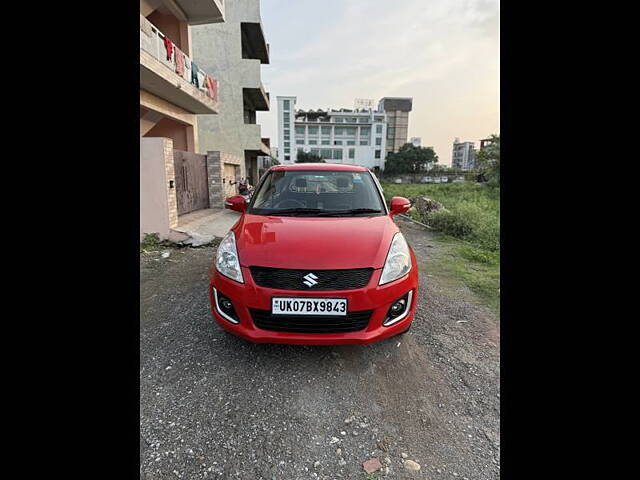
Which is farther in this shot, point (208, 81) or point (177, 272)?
point (208, 81)

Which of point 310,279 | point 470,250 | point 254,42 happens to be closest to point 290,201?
point 310,279

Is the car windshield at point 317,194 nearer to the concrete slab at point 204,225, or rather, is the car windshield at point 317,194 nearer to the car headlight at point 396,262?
the car headlight at point 396,262

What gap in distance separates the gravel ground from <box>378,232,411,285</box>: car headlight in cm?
68

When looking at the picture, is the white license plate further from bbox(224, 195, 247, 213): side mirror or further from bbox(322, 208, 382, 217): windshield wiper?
bbox(224, 195, 247, 213): side mirror

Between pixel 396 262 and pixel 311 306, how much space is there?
712mm

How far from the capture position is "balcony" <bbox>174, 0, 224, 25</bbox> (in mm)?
10266

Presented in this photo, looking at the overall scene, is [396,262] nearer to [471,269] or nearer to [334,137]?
[471,269]

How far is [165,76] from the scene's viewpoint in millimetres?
8227

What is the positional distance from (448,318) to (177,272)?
12.1 feet

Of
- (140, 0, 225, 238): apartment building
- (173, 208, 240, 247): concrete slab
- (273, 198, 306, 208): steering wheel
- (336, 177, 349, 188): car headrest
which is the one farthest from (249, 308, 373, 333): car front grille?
(140, 0, 225, 238): apartment building

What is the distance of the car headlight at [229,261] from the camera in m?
2.22
